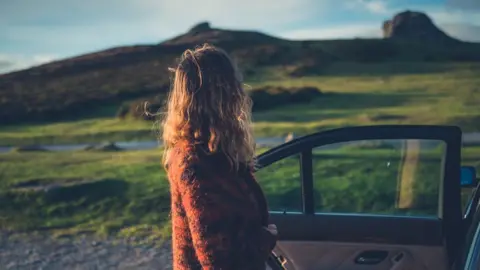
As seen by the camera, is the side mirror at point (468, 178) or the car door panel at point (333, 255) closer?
the side mirror at point (468, 178)

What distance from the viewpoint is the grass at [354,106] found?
47.7 ft

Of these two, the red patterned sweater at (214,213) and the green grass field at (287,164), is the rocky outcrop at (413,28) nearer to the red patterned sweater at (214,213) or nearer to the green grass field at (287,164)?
the green grass field at (287,164)

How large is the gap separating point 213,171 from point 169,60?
12663mm

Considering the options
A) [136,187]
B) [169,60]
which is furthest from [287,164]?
[169,60]

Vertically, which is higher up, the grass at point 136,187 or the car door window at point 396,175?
the car door window at point 396,175

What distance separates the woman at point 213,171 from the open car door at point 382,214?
3.84 ft

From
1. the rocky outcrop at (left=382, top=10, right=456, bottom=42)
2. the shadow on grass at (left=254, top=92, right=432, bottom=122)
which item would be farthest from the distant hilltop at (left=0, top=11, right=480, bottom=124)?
the shadow on grass at (left=254, top=92, right=432, bottom=122)

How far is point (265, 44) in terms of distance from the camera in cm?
1554

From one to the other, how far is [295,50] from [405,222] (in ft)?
40.0

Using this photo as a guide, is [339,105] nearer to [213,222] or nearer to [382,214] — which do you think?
[382,214]

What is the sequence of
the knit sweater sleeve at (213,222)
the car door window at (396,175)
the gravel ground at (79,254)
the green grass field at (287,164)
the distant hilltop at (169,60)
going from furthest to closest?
the distant hilltop at (169,60)
the gravel ground at (79,254)
the green grass field at (287,164)
the car door window at (396,175)
the knit sweater sleeve at (213,222)

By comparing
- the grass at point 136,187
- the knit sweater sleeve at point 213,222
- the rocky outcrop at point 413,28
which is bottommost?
the grass at point 136,187

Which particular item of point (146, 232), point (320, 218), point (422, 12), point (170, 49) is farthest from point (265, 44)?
point (320, 218)

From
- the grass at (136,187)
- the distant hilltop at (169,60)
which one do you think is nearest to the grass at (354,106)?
the distant hilltop at (169,60)
